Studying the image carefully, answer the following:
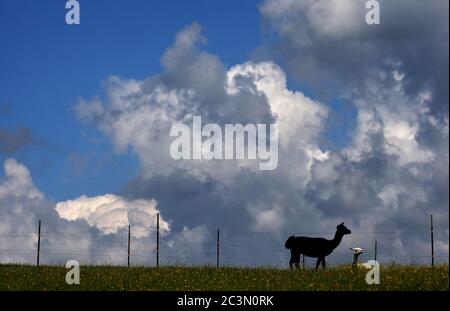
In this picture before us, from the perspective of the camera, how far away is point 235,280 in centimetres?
2800

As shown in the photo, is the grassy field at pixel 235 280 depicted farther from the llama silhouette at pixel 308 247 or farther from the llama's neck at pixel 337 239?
the llama's neck at pixel 337 239

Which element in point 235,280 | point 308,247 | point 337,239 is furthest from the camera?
point 337,239

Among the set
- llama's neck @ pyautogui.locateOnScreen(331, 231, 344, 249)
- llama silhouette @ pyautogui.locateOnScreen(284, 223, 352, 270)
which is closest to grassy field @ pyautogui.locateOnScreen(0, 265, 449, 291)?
llama silhouette @ pyautogui.locateOnScreen(284, 223, 352, 270)

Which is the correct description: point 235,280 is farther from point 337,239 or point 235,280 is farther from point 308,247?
point 337,239

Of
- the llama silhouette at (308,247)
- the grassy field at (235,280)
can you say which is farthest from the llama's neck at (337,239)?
the grassy field at (235,280)

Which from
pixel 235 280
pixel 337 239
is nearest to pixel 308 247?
pixel 337 239

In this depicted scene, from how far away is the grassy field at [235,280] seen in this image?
84.5ft

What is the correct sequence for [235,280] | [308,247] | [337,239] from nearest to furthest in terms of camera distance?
[235,280] → [308,247] → [337,239]

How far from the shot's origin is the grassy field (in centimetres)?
2577

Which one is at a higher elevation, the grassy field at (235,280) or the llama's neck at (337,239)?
the llama's neck at (337,239)

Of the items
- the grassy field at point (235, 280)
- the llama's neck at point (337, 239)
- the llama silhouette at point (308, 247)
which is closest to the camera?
the grassy field at point (235, 280)

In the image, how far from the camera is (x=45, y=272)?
3550 cm
